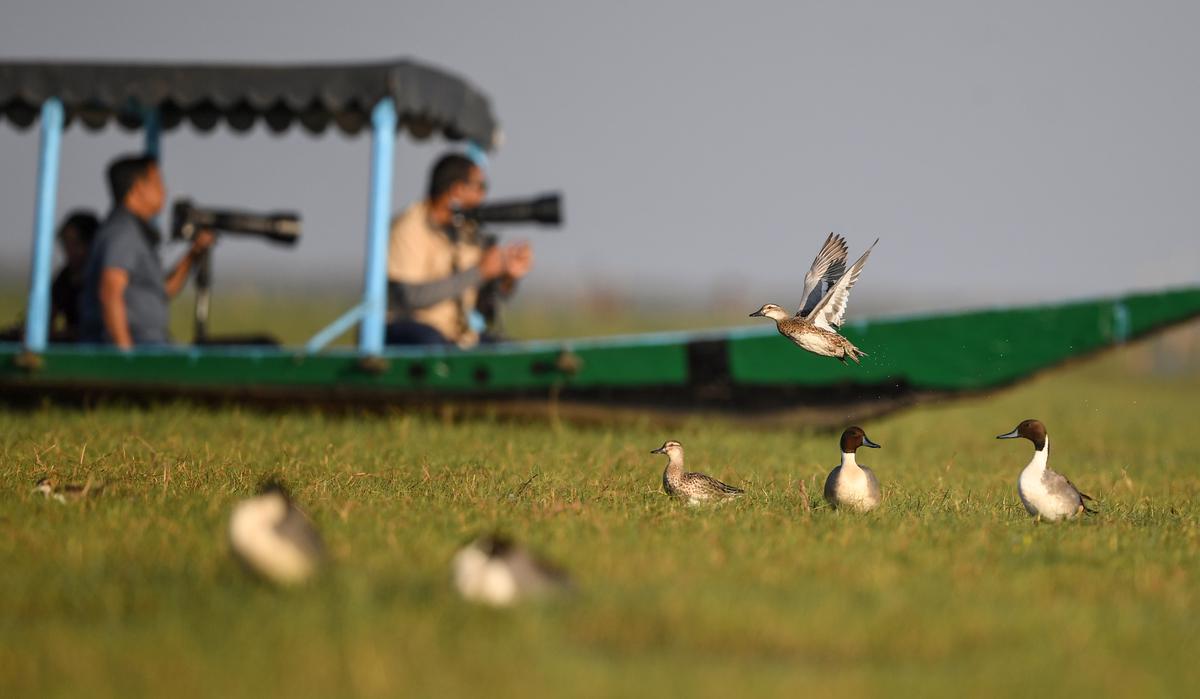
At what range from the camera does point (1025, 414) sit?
17.2 meters

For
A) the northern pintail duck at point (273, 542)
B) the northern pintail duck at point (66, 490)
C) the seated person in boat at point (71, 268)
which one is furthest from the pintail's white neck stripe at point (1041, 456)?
the seated person in boat at point (71, 268)

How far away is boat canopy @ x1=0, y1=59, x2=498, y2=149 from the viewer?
10.7 meters

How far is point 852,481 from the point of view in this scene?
21.6ft

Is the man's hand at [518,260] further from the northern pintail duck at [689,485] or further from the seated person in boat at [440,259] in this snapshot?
the northern pintail duck at [689,485]

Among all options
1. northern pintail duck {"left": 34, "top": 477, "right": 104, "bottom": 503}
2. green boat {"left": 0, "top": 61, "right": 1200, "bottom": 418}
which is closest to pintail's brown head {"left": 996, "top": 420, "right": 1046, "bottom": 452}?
green boat {"left": 0, "top": 61, "right": 1200, "bottom": 418}

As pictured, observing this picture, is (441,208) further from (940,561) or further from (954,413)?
(954,413)

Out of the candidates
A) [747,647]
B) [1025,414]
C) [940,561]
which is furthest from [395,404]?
[1025,414]

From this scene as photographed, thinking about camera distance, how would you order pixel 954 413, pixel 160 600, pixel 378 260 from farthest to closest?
pixel 954 413 → pixel 378 260 → pixel 160 600

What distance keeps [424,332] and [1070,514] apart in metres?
6.23

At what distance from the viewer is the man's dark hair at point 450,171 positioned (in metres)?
11.2

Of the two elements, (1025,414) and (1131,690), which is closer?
(1131,690)

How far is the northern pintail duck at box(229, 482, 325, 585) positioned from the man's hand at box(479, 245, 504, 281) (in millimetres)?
6537

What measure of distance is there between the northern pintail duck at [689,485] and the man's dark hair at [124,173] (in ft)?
19.5

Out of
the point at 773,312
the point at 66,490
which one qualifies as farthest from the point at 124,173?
the point at 773,312
